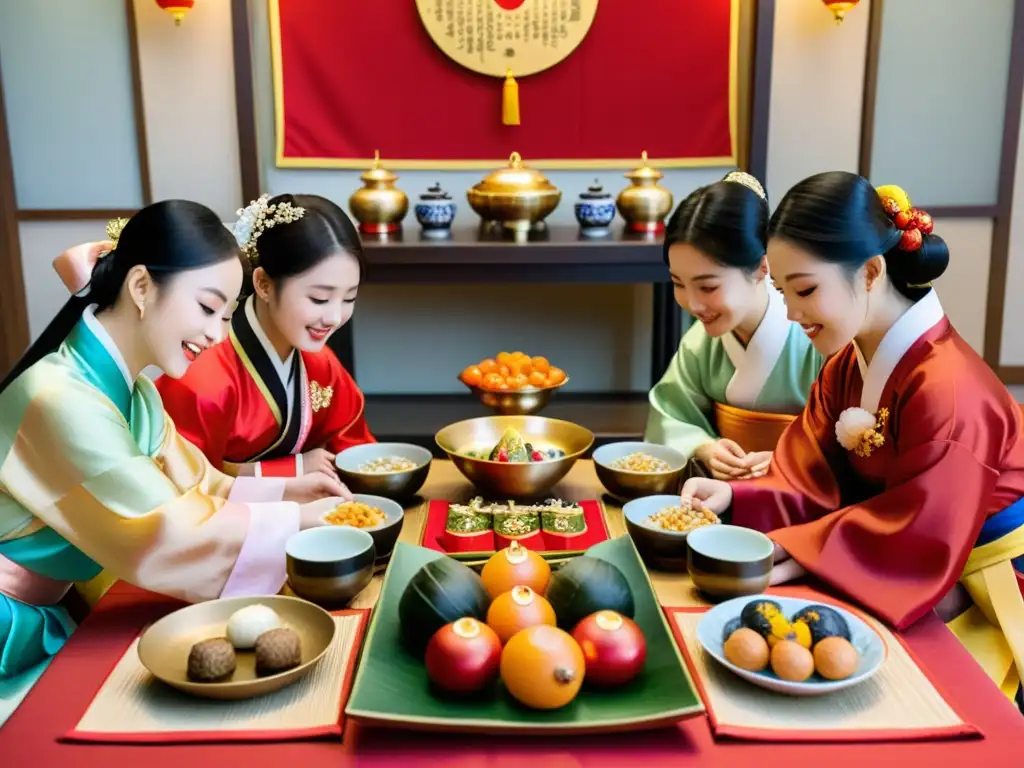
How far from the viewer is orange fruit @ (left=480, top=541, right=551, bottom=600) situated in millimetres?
1422

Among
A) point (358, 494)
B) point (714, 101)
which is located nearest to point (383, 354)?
point (714, 101)

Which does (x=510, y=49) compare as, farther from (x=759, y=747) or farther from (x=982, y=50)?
(x=759, y=747)

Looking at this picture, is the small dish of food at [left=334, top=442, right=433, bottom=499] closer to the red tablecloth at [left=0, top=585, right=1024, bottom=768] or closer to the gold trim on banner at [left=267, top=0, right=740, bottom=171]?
the red tablecloth at [left=0, top=585, right=1024, bottom=768]

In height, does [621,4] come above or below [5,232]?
above

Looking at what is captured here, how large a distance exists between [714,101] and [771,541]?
3.19m

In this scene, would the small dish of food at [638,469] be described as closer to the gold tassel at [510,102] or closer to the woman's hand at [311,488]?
the woman's hand at [311,488]

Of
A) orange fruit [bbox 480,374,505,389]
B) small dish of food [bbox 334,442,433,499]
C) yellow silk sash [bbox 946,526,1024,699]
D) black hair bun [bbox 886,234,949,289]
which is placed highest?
black hair bun [bbox 886,234,949,289]

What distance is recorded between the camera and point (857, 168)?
14.7 ft

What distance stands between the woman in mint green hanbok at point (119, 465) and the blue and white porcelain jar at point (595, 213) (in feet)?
7.77

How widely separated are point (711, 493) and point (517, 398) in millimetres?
785

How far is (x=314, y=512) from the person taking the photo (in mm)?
1698

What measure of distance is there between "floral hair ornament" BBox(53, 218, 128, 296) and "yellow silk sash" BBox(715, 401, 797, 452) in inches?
56.9

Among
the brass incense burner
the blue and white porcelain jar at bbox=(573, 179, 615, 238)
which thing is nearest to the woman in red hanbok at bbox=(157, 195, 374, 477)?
the brass incense burner

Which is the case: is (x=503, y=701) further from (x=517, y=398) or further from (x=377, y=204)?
(x=377, y=204)
